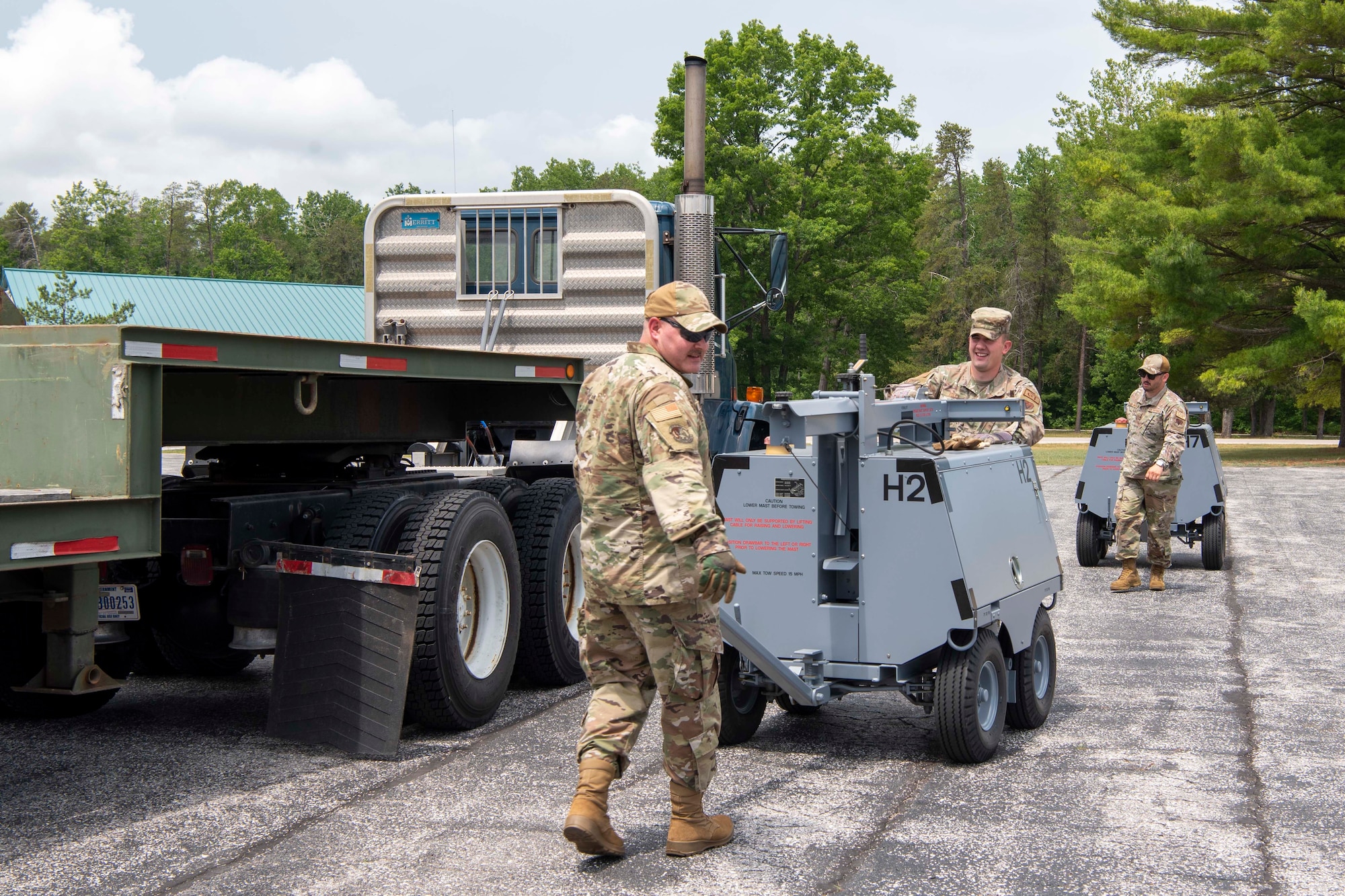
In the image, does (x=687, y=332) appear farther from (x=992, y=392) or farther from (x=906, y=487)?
(x=992, y=392)

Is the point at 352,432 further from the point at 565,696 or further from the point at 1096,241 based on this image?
the point at 1096,241

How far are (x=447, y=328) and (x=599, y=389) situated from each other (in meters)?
5.39

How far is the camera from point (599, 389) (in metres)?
4.50

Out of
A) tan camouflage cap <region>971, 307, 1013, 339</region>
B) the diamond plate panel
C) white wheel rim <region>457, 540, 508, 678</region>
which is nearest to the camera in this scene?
white wheel rim <region>457, 540, 508, 678</region>

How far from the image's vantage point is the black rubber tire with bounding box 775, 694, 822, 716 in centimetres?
633

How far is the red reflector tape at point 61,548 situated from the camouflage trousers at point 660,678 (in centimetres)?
159

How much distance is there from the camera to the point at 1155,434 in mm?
11031

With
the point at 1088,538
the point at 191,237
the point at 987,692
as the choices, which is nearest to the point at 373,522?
the point at 987,692

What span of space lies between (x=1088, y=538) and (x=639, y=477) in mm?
9010

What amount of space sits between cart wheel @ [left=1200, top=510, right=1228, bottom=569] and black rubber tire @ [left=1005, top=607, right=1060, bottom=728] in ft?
20.8

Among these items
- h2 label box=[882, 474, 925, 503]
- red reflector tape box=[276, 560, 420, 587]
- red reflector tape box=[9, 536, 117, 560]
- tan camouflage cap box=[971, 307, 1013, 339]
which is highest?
tan camouflage cap box=[971, 307, 1013, 339]

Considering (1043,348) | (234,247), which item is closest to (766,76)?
(1043,348)

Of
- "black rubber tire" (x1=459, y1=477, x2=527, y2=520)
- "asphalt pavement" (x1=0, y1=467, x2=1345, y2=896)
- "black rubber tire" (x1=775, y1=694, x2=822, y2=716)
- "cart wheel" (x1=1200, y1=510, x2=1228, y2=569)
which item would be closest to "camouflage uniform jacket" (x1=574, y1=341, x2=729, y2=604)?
"asphalt pavement" (x1=0, y1=467, x2=1345, y2=896)

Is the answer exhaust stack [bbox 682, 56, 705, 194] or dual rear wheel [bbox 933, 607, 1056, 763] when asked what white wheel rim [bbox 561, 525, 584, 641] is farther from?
exhaust stack [bbox 682, 56, 705, 194]
